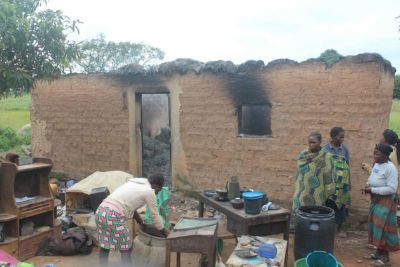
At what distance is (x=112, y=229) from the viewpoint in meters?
4.62

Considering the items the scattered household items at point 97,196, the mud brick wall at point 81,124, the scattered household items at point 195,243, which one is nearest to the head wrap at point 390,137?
the scattered household items at point 195,243

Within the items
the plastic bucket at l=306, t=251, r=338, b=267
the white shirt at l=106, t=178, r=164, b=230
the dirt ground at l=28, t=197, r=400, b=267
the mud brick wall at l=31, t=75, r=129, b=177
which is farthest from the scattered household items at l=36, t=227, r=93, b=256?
the mud brick wall at l=31, t=75, r=129, b=177

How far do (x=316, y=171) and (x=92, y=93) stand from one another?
5.81 metres

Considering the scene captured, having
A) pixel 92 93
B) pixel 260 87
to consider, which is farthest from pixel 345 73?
pixel 92 93

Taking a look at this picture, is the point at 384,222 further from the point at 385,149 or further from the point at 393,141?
the point at 393,141

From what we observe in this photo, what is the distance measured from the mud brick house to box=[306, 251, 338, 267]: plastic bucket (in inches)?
103

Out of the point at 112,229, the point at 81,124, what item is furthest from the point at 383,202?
the point at 81,124

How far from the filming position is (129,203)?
4.62 m

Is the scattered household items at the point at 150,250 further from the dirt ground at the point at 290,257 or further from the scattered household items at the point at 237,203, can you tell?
the scattered household items at the point at 237,203

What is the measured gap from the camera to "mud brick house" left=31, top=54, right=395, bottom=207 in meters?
6.51

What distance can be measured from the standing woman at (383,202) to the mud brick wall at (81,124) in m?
5.48

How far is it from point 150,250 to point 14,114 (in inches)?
926

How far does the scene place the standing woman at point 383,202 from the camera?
496 cm

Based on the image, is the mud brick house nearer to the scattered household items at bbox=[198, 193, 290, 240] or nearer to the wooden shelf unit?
the scattered household items at bbox=[198, 193, 290, 240]
